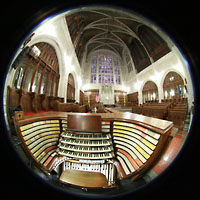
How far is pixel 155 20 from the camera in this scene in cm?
47

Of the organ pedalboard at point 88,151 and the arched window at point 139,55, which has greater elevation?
the arched window at point 139,55

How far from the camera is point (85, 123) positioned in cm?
138

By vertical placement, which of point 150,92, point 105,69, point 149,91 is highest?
point 105,69

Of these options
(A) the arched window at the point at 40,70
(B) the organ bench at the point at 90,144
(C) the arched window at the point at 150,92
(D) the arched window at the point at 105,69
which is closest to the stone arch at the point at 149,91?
(C) the arched window at the point at 150,92

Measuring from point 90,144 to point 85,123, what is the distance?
1.20 ft

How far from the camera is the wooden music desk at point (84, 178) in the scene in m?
0.93

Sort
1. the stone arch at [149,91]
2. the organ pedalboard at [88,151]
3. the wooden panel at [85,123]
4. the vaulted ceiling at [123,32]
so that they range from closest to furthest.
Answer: the organ pedalboard at [88,151] < the wooden panel at [85,123] < the vaulted ceiling at [123,32] < the stone arch at [149,91]

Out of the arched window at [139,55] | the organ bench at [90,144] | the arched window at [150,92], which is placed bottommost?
the organ bench at [90,144]

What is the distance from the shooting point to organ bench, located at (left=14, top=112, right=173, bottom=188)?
0.95 metres

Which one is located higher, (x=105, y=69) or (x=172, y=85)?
(x=105, y=69)

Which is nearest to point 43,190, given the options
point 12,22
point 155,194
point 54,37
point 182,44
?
point 155,194

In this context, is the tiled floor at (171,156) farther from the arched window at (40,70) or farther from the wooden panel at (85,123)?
the arched window at (40,70)

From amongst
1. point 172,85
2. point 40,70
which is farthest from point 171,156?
point 172,85

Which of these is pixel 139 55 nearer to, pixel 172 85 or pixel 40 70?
pixel 172 85
